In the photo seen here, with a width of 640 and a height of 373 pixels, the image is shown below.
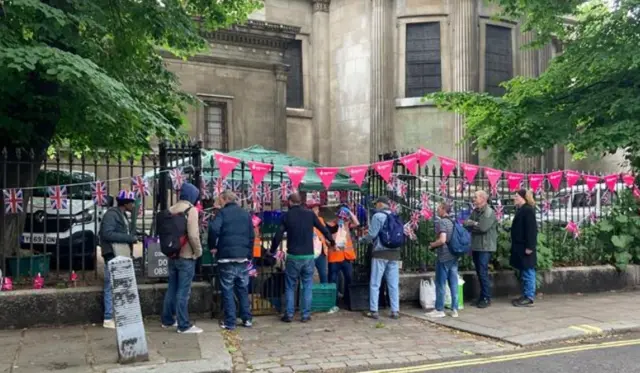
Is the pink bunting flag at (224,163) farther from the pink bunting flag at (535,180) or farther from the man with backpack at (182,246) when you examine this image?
the pink bunting flag at (535,180)

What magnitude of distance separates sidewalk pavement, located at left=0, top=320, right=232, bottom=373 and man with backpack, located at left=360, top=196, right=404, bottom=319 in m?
2.46

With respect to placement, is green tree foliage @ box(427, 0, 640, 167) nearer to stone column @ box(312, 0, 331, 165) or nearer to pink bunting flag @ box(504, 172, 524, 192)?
pink bunting flag @ box(504, 172, 524, 192)

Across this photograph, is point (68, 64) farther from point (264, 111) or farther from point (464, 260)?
point (264, 111)

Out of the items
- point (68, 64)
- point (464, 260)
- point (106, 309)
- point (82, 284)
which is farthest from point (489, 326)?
point (68, 64)

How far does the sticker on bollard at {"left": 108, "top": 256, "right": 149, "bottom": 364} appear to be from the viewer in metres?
6.26

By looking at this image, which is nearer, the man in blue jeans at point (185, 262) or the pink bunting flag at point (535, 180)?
the man in blue jeans at point (185, 262)

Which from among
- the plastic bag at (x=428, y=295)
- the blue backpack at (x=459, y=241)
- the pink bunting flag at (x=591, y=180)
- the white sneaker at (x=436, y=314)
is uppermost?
the pink bunting flag at (x=591, y=180)

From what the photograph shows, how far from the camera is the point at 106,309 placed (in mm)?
7965

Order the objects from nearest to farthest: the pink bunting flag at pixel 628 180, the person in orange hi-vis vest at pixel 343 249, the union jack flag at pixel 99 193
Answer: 1. the union jack flag at pixel 99 193
2. the person in orange hi-vis vest at pixel 343 249
3. the pink bunting flag at pixel 628 180

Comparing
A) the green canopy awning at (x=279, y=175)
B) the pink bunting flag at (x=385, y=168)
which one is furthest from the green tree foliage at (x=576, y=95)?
the pink bunting flag at (x=385, y=168)

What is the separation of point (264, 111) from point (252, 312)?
15.3 m

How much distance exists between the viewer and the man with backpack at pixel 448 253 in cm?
899

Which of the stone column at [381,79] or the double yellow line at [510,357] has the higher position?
the stone column at [381,79]

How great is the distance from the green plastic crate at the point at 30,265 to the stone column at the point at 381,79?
17.0 meters
